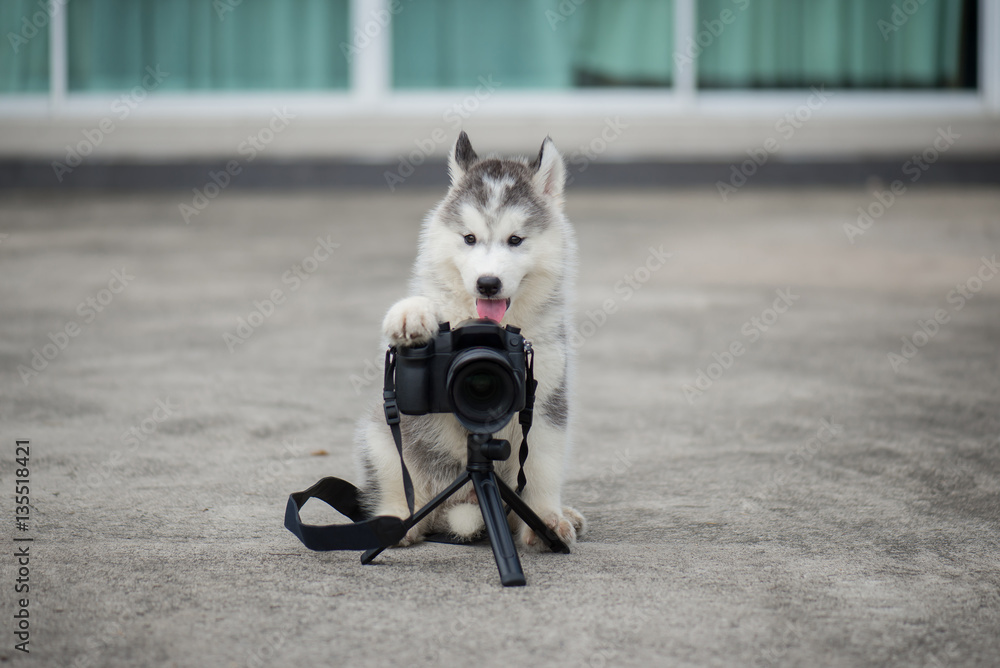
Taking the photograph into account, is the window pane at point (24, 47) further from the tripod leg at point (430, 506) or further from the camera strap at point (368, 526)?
the tripod leg at point (430, 506)

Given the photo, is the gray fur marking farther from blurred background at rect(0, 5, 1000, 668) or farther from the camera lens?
blurred background at rect(0, 5, 1000, 668)

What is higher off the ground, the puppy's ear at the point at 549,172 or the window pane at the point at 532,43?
the window pane at the point at 532,43

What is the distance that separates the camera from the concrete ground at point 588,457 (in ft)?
8.56

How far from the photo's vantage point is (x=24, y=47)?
40.6 ft

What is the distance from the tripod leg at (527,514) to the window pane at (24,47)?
11.4 metres

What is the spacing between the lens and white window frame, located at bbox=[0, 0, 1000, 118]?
40.6ft

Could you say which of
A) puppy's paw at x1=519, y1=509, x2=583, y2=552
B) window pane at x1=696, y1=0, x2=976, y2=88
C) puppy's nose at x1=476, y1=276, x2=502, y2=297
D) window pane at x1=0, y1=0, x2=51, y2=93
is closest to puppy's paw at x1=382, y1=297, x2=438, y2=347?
puppy's nose at x1=476, y1=276, x2=502, y2=297

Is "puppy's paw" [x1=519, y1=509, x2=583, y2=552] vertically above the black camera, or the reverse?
the black camera

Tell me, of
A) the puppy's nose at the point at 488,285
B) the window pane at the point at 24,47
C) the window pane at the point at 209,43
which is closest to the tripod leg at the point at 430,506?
the puppy's nose at the point at 488,285

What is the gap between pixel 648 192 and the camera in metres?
12.2

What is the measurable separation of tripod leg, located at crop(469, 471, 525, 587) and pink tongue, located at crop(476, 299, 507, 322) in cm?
47

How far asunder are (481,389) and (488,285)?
0.31 meters

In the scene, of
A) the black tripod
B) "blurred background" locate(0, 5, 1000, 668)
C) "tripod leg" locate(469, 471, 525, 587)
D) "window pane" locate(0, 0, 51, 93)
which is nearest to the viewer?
"blurred background" locate(0, 5, 1000, 668)

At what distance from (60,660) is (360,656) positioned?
0.70m
